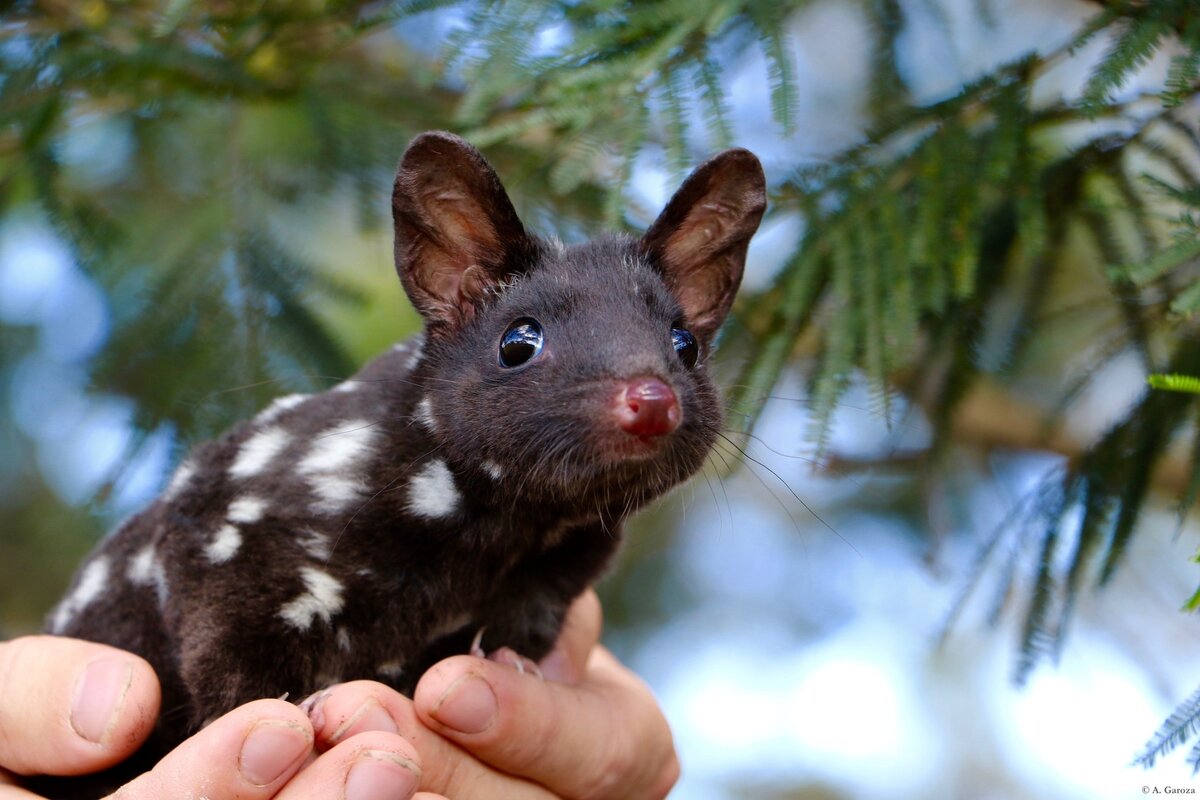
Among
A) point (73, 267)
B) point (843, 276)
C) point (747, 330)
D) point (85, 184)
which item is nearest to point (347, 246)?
point (85, 184)

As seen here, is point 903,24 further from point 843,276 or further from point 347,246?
point 347,246

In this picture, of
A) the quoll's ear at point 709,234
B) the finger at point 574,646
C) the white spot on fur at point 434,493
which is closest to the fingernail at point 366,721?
the white spot on fur at point 434,493

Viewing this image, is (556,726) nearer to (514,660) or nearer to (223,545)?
(514,660)

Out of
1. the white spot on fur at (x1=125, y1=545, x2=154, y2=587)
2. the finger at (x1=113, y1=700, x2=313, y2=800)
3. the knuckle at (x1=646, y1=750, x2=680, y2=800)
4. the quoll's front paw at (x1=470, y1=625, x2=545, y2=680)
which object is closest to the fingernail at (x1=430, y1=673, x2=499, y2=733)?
the quoll's front paw at (x1=470, y1=625, x2=545, y2=680)

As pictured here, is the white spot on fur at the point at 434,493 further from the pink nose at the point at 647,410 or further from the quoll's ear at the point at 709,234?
the quoll's ear at the point at 709,234

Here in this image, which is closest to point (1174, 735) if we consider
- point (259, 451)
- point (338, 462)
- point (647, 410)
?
point (647, 410)

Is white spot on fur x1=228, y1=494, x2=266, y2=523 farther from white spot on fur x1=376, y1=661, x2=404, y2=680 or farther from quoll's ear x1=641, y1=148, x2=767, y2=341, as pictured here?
quoll's ear x1=641, y1=148, x2=767, y2=341
